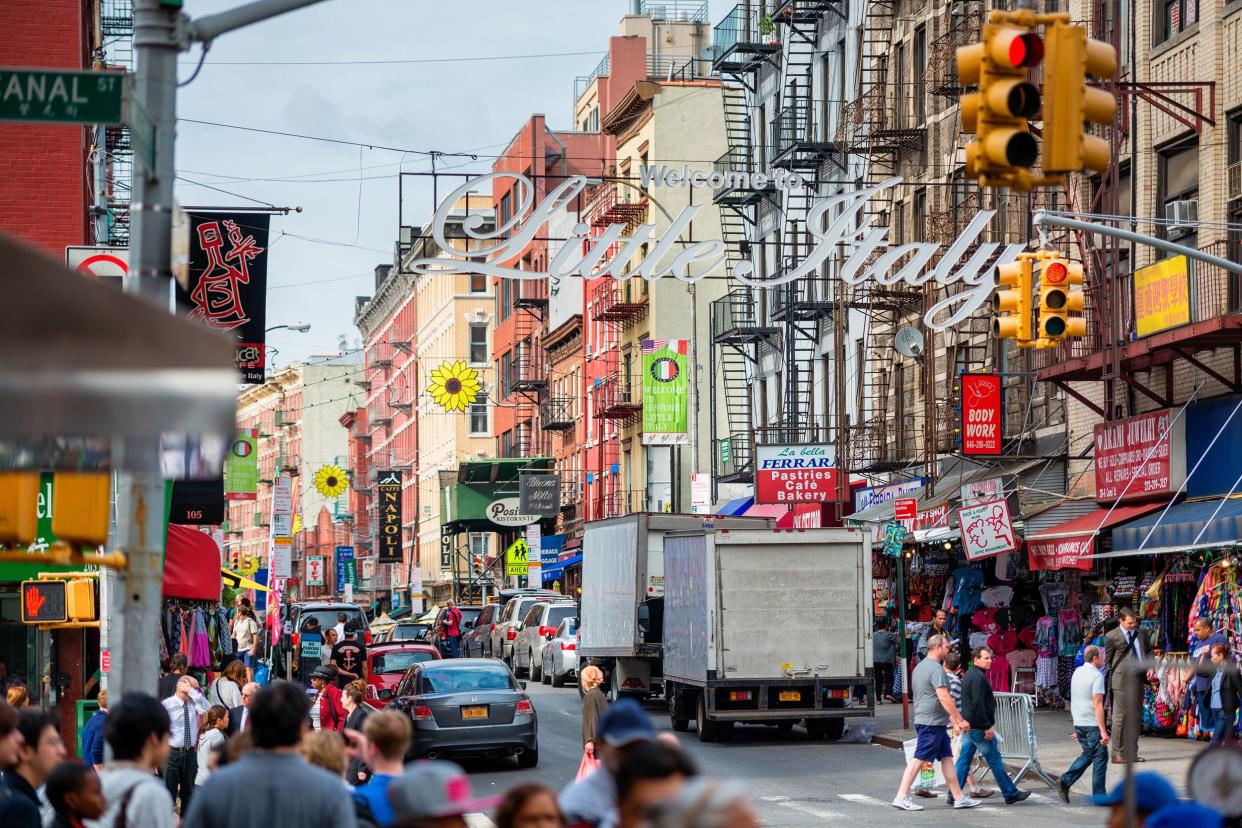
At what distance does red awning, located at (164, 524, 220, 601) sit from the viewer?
22.8m

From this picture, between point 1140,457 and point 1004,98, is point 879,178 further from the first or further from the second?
point 1004,98

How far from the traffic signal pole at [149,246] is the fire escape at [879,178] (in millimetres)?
31163

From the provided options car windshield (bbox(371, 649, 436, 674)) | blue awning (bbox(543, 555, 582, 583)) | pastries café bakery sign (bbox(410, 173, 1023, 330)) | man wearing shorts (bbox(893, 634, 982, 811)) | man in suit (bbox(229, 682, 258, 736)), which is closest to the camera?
man in suit (bbox(229, 682, 258, 736))

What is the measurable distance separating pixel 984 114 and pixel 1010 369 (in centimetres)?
2493

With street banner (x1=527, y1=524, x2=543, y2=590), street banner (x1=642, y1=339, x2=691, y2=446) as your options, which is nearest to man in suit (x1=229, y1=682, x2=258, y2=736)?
street banner (x1=642, y1=339, x2=691, y2=446)

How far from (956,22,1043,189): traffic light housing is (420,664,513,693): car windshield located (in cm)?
1416

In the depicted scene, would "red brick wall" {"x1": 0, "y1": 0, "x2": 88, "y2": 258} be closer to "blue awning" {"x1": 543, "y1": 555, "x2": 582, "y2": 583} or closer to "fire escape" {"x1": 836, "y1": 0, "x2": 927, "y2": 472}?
"fire escape" {"x1": 836, "y1": 0, "x2": 927, "y2": 472}

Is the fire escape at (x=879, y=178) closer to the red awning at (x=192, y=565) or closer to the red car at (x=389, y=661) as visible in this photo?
the red car at (x=389, y=661)

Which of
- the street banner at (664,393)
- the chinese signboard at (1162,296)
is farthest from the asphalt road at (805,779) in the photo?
the street banner at (664,393)

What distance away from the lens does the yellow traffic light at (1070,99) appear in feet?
39.0

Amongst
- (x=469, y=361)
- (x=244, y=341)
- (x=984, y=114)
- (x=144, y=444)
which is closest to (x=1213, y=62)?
(x=244, y=341)

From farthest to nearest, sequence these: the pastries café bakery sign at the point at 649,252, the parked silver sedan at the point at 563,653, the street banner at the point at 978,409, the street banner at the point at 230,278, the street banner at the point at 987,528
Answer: the parked silver sedan at the point at 563,653, the street banner at the point at 978,409, the street banner at the point at 987,528, the pastries café bakery sign at the point at 649,252, the street banner at the point at 230,278

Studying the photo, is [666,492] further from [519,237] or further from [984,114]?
[984,114]

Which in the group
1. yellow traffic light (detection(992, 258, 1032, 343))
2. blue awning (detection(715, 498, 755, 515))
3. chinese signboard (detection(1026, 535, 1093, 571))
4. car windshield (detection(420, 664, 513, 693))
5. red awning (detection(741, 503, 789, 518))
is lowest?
car windshield (detection(420, 664, 513, 693))
